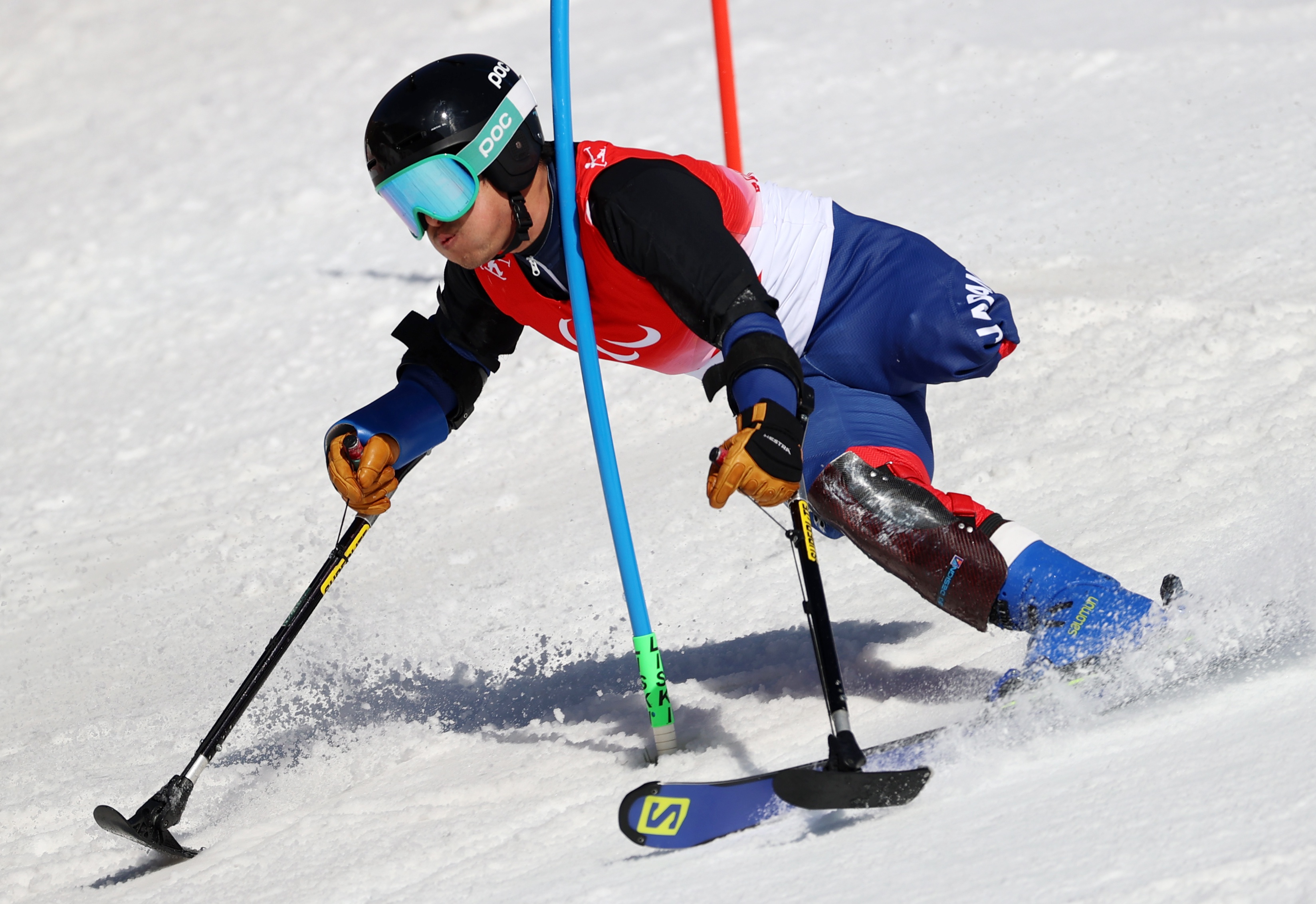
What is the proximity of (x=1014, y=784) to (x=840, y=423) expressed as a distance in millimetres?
848

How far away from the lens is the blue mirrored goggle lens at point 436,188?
101 inches

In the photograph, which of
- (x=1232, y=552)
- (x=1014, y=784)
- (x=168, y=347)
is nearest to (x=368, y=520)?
(x=1014, y=784)

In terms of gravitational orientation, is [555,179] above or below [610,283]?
above

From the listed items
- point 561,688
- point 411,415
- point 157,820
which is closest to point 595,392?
point 411,415

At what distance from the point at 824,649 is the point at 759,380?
1.75ft

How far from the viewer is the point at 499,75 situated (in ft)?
8.84

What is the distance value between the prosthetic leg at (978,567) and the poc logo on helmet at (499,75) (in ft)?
3.45

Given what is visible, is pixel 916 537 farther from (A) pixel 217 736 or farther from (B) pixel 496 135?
(A) pixel 217 736

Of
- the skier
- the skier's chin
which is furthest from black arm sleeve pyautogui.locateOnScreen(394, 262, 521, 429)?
the skier's chin

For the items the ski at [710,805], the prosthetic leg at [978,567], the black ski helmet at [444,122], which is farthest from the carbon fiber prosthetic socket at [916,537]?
the black ski helmet at [444,122]

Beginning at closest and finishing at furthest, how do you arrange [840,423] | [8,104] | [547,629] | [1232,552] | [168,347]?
[840,423]
[1232,552]
[547,629]
[168,347]
[8,104]

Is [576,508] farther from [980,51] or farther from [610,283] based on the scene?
[980,51]

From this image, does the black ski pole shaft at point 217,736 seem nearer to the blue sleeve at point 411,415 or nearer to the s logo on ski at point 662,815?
the blue sleeve at point 411,415

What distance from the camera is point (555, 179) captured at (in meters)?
2.71
